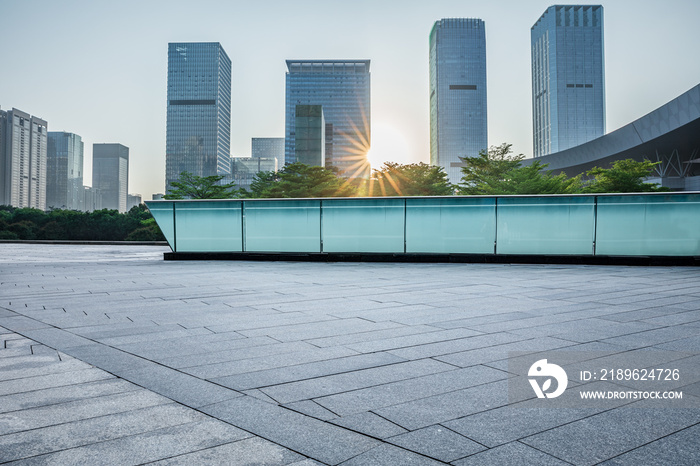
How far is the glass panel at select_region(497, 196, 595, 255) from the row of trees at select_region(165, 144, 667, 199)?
2803 cm

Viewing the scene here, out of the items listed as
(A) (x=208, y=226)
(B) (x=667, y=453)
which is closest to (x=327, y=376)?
(B) (x=667, y=453)

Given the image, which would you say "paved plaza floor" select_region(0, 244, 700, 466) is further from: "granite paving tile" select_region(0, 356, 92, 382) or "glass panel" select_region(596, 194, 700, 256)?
"glass panel" select_region(596, 194, 700, 256)

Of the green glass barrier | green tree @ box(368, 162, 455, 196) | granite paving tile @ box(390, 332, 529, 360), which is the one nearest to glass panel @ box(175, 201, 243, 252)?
the green glass barrier

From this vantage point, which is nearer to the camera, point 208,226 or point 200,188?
point 208,226

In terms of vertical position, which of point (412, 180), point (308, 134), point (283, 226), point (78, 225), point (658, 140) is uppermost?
point (308, 134)

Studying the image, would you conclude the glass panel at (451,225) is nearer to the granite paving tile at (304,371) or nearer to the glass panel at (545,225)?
the glass panel at (545,225)

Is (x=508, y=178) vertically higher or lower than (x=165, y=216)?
higher

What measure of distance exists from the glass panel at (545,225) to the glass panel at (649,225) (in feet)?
1.09

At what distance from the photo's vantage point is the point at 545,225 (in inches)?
472

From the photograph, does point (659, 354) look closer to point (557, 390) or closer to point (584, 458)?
point (557, 390)

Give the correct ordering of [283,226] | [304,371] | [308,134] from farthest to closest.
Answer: [308,134] → [283,226] → [304,371]

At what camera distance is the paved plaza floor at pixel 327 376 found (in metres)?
2.22

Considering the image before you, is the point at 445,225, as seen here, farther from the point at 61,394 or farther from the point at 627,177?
the point at 627,177

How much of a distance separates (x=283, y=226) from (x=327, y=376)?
1018cm
